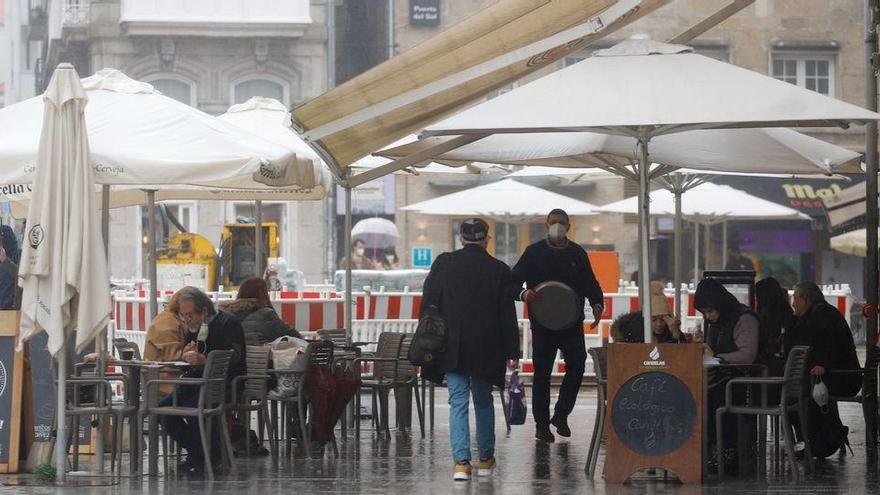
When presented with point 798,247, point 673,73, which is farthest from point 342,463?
point 798,247

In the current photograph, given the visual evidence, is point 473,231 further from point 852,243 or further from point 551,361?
point 852,243

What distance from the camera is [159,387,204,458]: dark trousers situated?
12.7 meters

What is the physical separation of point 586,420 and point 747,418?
15.8 ft

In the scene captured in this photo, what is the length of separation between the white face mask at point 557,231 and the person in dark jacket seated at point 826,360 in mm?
2328

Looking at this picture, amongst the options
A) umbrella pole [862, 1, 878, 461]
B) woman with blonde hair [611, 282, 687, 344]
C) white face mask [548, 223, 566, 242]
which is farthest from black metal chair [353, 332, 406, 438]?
umbrella pole [862, 1, 878, 461]

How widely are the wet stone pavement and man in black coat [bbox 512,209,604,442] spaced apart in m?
0.32

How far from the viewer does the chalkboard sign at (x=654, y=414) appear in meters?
11.7

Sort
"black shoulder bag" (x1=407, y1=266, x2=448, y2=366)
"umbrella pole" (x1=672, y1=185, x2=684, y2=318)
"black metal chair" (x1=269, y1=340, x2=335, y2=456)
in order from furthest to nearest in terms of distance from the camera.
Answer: "umbrella pole" (x1=672, y1=185, x2=684, y2=318)
"black metal chair" (x1=269, y1=340, x2=335, y2=456)
"black shoulder bag" (x1=407, y1=266, x2=448, y2=366)

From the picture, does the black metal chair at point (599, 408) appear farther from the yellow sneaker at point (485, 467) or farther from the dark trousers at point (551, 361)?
the dark trousers at point (551, 361)

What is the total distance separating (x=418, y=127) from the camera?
14422mm

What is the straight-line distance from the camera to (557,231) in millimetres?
15016

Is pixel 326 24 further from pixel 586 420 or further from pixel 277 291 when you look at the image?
pixel 586 420

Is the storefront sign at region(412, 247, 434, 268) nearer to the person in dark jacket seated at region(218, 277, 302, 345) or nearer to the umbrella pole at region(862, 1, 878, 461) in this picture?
the person in dark jacket seated at region(218, 277, 302, 345)

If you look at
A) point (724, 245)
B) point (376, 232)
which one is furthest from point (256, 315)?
point (724, 245)
